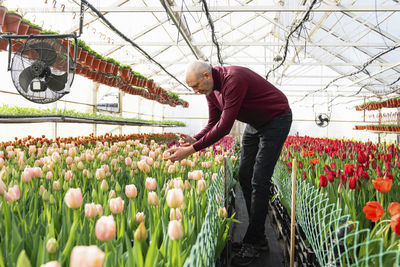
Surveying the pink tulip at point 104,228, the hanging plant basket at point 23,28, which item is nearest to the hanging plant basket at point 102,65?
the hanging plant basket at point 23,28

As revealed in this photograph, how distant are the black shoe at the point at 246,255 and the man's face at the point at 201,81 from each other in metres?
0.99

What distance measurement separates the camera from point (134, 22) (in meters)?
8.45

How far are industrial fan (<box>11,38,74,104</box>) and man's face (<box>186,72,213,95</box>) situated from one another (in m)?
1.09

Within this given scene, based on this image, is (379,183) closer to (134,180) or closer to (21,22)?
(134,180)

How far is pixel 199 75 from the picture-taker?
180 centimetres

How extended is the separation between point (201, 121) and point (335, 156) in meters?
18.2

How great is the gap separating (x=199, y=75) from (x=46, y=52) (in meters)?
1.31

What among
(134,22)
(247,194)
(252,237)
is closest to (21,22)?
(247,194)

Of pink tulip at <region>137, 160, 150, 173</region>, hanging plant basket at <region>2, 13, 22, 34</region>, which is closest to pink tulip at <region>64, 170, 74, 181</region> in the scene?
pink tulip at <region>137, 160, 150, 173</region>

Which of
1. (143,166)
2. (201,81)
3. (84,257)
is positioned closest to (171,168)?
(143,166)

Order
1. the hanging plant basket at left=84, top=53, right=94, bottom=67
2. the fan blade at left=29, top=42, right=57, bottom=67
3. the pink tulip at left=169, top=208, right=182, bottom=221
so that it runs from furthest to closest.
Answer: the hanging plant basket at left=84, top=53, right=94, bottom=67 < the fan blade at left=29, top=42, right=57, bottom=67 < the pink tulip at left=169, top=208, right=182, bottom=221

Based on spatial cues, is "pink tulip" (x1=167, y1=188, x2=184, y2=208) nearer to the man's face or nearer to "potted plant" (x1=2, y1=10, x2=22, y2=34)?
the man's face

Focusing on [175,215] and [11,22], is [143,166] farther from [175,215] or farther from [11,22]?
[11,22]

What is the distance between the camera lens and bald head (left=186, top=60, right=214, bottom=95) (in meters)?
1.79
